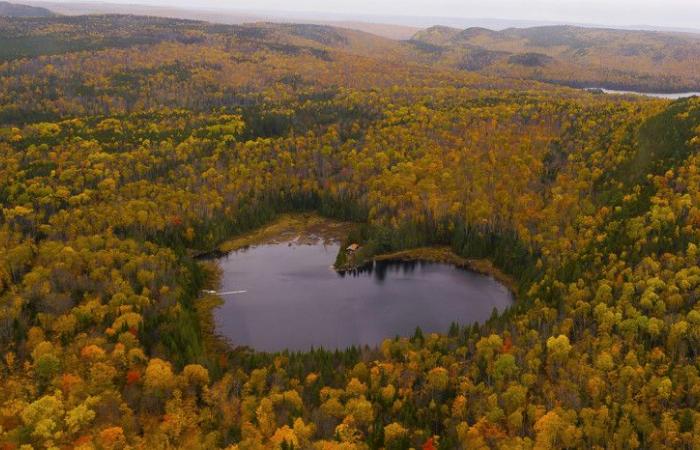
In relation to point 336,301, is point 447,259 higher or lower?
higher

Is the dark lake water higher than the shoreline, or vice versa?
the shoreline

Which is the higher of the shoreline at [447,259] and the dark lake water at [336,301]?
the shoreline at [447,259]

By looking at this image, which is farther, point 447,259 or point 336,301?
point 447,259

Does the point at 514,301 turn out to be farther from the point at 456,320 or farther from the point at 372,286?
the point at 372,286

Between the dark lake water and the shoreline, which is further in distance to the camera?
the shoreline

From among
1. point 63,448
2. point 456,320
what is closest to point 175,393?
point 63,448

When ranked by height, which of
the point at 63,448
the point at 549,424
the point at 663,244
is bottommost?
the point at 63,448

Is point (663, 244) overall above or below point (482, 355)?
above

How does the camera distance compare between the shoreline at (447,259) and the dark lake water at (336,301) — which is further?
the shoreline at (447,259)
